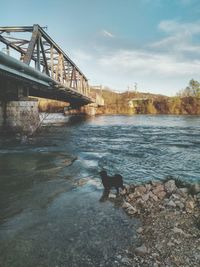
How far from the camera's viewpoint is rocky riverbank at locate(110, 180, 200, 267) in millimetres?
4945

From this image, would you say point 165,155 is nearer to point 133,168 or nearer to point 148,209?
point 133,168

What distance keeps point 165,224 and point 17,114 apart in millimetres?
19886

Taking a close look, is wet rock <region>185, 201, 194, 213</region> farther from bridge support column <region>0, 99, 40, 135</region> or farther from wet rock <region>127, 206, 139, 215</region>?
bridge support column <region>0, 99, 40, 135</region>

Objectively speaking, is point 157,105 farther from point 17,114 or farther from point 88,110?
point 17,114

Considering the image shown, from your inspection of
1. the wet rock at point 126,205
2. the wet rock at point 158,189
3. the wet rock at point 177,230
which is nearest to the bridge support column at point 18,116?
the wet rock at point 158,189

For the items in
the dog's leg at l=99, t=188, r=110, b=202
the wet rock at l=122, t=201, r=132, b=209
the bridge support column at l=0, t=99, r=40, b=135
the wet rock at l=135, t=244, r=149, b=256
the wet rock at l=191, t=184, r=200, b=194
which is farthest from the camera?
the bridge support column at l=0, t=99, r=40, b=135

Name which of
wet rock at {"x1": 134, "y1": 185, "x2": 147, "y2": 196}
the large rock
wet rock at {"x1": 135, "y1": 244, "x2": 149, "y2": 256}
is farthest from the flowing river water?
the large rock

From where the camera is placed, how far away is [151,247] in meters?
5.34

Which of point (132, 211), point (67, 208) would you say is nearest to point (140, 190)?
point (132, 211)

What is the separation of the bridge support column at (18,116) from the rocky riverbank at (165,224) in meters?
17.1

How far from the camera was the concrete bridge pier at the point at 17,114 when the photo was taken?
23500mm

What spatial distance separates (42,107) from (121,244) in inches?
3538

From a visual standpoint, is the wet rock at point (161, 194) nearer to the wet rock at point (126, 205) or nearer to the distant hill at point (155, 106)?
the wet rock at point (126, 205)

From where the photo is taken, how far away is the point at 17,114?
23.7 meters
